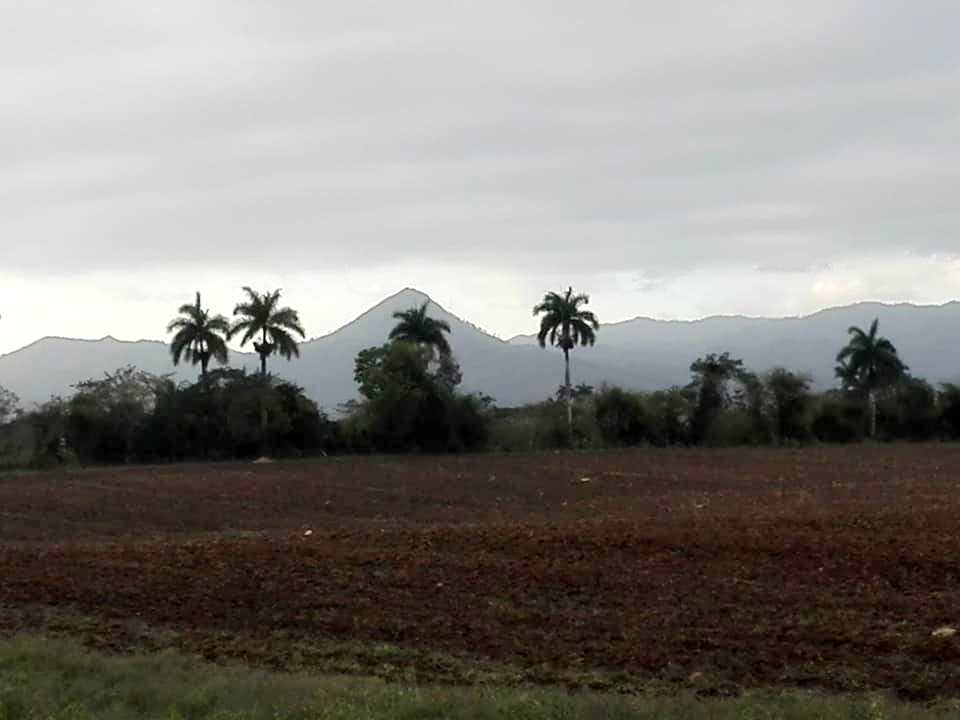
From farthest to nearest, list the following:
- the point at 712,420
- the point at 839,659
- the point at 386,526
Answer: the point at 712,420, the point at 386,526, the point at 839,659

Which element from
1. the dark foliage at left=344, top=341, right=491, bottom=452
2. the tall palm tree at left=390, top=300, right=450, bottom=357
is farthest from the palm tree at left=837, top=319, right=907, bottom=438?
the tall palm tree at left=390, top=300, right=450, bottom=357

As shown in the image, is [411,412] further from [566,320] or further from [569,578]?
[569,578]

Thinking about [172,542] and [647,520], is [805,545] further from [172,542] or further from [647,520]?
[172,542]

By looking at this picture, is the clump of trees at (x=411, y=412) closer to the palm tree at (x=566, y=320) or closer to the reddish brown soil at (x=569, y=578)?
the palm tree at (x=566, y=320)

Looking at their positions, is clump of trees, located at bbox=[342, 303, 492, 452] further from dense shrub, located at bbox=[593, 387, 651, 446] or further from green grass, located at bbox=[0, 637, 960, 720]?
green grass, located at bbox=[0, 637, 960, 720]

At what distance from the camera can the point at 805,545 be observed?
58.8 feet

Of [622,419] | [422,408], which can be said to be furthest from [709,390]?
[422,408]

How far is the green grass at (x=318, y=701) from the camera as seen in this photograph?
7941 millimetres

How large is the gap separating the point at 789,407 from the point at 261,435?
32.0m

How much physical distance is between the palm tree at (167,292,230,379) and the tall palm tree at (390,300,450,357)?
11.2 meters

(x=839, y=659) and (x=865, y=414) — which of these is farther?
(x=865, y=414)

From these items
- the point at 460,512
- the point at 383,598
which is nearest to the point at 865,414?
the point at 460,512

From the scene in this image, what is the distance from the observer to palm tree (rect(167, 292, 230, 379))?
66.9 m

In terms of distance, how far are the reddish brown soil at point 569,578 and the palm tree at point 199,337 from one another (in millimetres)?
34201
